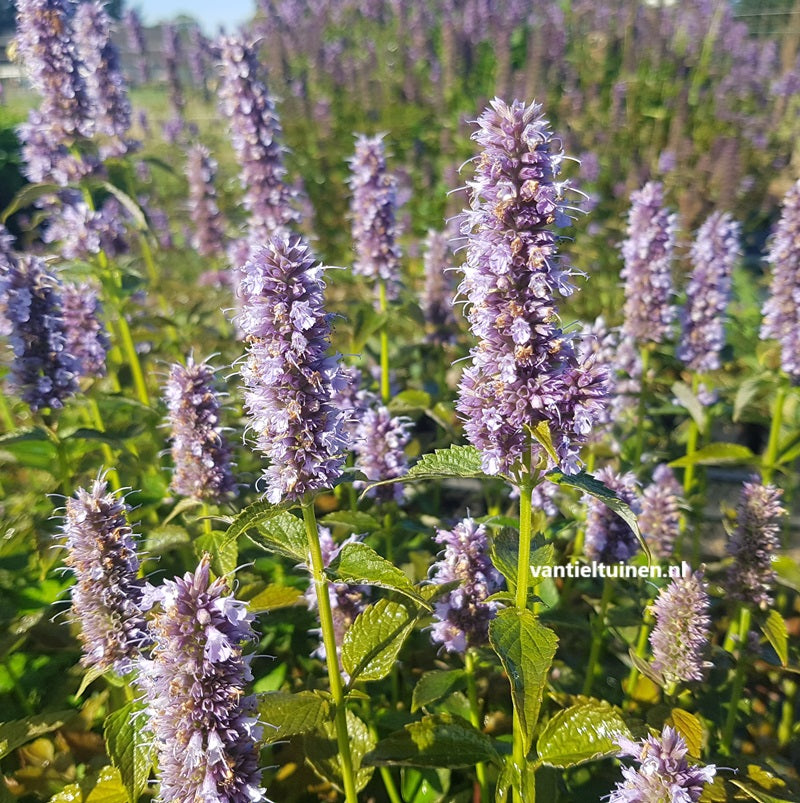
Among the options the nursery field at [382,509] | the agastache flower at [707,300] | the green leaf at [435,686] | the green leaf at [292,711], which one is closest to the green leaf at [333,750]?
the nursery field at [382,509]

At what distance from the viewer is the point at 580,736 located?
7.86 ft

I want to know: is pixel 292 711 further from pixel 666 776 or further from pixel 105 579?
pixel 666 776

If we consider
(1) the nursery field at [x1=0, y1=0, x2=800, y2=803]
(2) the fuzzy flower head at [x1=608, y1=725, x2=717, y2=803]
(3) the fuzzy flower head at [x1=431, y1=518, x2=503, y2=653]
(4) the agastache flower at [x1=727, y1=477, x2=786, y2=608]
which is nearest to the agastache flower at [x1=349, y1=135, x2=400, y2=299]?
(1) the nursery field at [x1=0, y1=0, x2=800, y2=803]

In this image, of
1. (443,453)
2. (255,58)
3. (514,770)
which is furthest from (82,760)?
(255,58)

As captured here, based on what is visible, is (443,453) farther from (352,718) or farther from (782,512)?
(782,512)

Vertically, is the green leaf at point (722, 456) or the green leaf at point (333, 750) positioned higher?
the green leaf at point (722, 456)

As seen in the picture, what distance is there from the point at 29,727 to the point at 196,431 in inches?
52.0

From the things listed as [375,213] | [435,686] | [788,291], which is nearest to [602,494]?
[435,686]

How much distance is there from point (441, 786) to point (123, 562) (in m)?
Result: 1.78

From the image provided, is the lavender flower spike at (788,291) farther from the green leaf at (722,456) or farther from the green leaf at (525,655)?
the green leaf at (525,655)

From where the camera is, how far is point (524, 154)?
6.68ft

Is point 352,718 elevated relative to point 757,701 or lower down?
elevated

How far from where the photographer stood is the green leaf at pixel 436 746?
236 centimetres

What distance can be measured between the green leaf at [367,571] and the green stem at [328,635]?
6 cm
